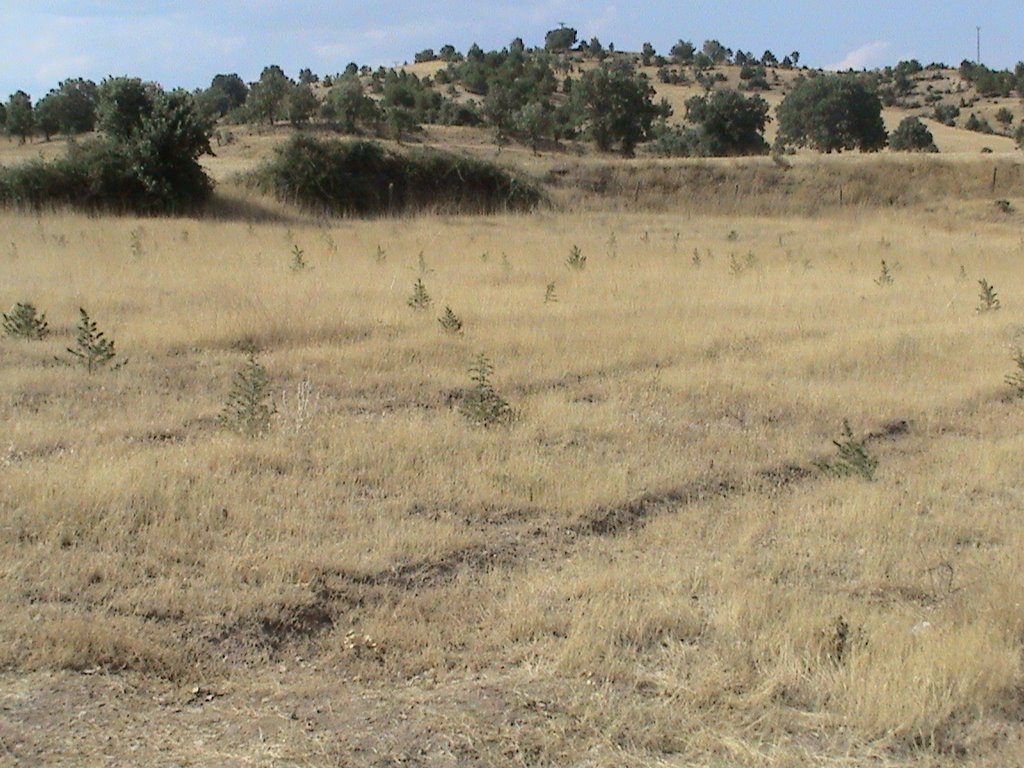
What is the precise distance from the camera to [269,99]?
1745 inches

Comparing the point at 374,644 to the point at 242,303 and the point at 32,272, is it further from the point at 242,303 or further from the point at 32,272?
the point at 32,272

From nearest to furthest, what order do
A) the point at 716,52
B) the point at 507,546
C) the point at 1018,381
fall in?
the point at 507,546, the point at 1018,381, the point at 716,52

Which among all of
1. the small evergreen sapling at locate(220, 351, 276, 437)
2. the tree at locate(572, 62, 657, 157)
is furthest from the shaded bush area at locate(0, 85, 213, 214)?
the tree at locate(572, 62, 657, 157)

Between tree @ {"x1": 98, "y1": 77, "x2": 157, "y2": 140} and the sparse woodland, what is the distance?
712cm

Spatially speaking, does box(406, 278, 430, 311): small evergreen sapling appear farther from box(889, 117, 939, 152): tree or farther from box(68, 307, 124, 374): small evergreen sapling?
box(889, 117, 939, 152): tree

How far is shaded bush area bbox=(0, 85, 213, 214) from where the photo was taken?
2348 cm

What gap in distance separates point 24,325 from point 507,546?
740cm

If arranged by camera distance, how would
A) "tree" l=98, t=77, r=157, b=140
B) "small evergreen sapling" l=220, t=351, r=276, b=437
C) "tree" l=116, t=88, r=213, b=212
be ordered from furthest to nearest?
1. "tree" l=98, t=77, r=157, b=140
2. "tree" l=116, t=88, r=213, b=212
3. "small evergreen sapling" l=220, t=351, r=276, b=437

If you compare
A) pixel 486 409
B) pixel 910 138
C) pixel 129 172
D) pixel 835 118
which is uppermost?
pixel 835 118

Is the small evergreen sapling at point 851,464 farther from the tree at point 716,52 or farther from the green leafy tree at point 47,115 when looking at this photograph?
the tree at point 716,52

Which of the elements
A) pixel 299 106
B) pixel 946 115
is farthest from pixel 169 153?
pixel 946 115

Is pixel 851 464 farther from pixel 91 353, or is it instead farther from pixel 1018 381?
pixel 91 353

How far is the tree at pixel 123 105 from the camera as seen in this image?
2545 cm

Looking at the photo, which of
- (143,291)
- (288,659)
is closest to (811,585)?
(288,659)
